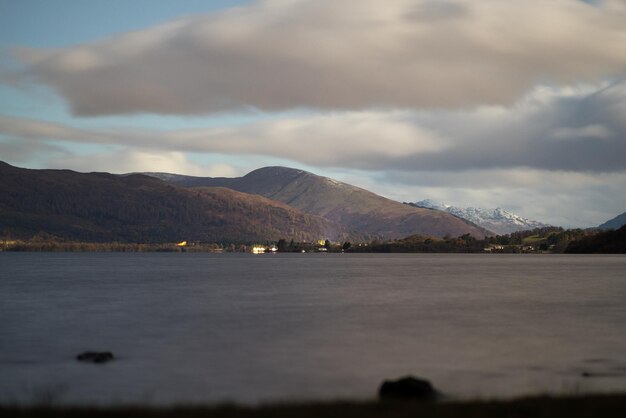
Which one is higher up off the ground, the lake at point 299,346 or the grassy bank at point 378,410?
the grassy bank at point 378,410

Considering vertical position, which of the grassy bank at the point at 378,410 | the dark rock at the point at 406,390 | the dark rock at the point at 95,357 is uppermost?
the grassy bank at the point at 378,410

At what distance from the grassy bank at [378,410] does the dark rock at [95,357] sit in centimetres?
1581

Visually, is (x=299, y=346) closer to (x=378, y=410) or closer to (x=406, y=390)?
(x=406, y=390)

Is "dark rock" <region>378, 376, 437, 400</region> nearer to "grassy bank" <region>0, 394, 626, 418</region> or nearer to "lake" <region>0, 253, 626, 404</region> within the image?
"lake" <region>0, 253, 626, 404</region>

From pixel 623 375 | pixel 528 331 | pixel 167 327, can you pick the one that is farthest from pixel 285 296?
pixel 623 375

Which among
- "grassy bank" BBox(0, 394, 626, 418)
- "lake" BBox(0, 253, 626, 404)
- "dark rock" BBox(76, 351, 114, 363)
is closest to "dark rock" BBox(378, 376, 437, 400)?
"lake" BBox(0, 253, 626, 404)

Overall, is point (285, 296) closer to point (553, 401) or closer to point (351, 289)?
point (351, 289)

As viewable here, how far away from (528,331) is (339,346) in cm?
1555

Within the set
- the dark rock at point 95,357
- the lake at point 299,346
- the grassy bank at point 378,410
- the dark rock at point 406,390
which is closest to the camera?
the grassy bank at point 378,410

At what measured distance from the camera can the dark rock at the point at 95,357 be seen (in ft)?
118

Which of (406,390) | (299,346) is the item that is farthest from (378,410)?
(299,346)

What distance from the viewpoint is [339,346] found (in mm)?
42125

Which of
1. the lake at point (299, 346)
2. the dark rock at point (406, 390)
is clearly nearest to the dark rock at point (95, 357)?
the lake at point (299, 346)

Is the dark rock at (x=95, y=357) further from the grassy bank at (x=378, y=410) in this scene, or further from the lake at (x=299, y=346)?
the grassy bank at (x=378, y=410)
